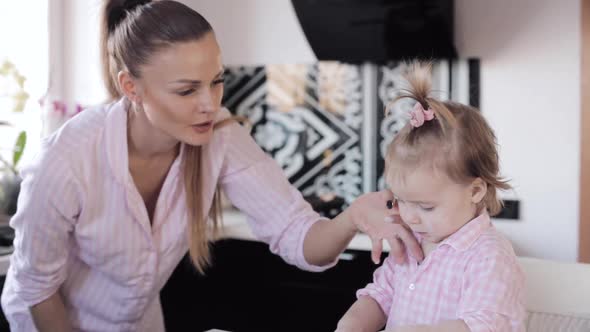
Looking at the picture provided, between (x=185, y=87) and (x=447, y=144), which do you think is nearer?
(x=447, y=144)

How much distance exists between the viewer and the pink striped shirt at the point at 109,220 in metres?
1.38

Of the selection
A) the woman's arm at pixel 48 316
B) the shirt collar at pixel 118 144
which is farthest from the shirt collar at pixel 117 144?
the woman's arm at pixel 48 316

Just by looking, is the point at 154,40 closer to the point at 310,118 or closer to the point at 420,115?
the point at 420,115

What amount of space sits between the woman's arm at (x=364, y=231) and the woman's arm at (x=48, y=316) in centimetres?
53

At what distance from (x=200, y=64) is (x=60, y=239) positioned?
456 mm

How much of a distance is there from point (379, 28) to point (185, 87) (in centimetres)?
143

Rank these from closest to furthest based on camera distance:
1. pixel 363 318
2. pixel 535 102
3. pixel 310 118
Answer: pixel 363 318, pixel 535 102, pixel 310 118

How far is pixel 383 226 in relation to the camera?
1.30 m

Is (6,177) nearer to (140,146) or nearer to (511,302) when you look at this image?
(140,146)

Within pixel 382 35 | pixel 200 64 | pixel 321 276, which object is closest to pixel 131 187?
pixel 200 64

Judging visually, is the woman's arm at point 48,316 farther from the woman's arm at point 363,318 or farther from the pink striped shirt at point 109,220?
the woman's arm at point 363,318

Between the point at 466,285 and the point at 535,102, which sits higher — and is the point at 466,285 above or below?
below

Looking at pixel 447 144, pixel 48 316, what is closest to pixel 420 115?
pixel 447 144

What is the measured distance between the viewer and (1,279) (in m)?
2.02
